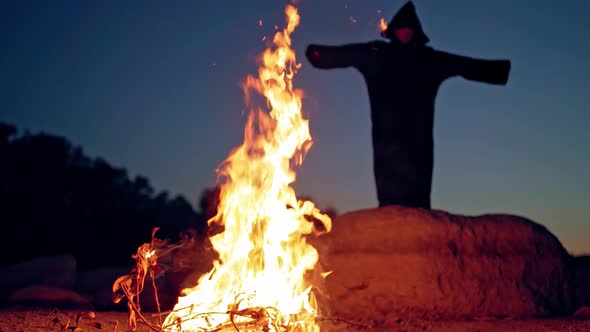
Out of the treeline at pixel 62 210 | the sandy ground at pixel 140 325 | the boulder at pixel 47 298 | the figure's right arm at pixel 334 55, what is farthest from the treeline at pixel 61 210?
the sandy ground at pixel 140 325

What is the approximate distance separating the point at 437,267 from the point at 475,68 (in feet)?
10.2

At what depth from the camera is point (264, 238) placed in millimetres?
5523

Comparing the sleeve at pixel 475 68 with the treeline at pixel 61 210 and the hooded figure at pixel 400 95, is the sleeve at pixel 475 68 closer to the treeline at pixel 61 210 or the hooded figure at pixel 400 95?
the hooded figure at pixel 400 95

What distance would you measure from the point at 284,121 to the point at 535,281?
3534 millimetres

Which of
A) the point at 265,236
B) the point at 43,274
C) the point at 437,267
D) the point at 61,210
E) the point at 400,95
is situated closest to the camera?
the point at 265,236

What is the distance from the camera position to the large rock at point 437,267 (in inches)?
266

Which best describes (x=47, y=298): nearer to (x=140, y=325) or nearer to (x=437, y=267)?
(x=140, y=325)

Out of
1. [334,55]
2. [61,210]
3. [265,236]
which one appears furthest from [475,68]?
[61,210]

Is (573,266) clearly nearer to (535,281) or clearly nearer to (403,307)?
(535,281)

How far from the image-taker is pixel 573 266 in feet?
24.7

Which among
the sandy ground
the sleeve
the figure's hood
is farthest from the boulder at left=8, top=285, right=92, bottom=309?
the sleeve

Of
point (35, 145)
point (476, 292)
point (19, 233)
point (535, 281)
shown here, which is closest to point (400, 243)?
point (476, 292)

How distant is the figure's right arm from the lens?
8055mm

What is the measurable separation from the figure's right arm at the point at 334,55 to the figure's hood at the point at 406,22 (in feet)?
1.39
